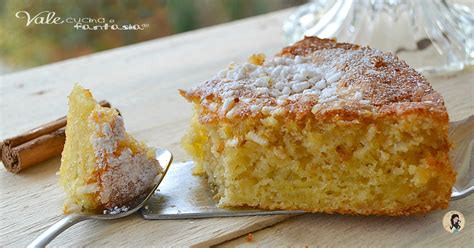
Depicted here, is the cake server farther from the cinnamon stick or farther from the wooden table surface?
the cinnamon stick

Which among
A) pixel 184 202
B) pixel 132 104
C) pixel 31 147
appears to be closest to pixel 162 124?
pixel 132 104

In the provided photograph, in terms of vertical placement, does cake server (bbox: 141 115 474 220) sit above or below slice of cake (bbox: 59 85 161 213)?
below

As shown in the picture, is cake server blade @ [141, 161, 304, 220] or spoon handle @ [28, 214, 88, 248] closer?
spoon handle @ [28, 214, 88, 248]

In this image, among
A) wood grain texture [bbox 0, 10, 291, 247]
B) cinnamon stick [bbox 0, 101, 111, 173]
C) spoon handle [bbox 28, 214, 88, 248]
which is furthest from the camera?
cinnamon stick [bbox 0, 101, 111, 173]

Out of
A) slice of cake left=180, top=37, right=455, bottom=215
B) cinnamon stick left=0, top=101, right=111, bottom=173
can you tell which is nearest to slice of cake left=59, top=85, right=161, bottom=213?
slice of cake left=180, top=37, right=455, bottom=215

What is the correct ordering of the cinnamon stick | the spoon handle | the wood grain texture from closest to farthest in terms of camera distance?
the spoon handle
the wood grain texture
the cinnamon stick

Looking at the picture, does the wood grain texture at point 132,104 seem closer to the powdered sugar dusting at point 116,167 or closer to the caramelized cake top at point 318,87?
the powdered sugar dusting at point 116,167
